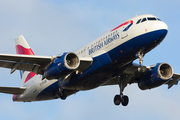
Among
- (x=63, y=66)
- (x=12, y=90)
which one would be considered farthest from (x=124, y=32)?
(x=12, y=90)

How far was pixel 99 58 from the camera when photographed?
99.8 feet

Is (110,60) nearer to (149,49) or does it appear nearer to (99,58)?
(99,58)

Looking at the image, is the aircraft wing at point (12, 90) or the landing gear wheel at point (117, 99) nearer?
the aircraft wing at point (12, 90)

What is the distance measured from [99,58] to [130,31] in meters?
3.54

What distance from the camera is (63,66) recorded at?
29.2m

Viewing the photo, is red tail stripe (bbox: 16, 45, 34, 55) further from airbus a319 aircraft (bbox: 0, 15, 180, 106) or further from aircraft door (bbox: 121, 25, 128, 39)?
aircraft door (bbox: 121, 25, 128, 39)

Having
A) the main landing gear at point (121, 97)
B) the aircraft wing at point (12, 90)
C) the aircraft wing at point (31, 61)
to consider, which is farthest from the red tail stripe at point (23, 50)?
the main landing gear at point (121, 97)

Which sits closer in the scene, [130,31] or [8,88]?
[130,31]

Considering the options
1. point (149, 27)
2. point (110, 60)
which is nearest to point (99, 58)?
point (110, 60)

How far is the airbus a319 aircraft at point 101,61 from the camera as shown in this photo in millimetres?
29125

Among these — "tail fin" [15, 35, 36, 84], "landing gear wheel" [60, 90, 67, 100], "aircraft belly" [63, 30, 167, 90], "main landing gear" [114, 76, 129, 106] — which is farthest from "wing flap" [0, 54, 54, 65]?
"main landing gear" [114, 76, 129, 106]

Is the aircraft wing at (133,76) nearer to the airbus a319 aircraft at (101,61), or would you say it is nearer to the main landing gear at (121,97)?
the airbus a319 aircraft at (101,61)

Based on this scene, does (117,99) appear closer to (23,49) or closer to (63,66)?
(63,66)

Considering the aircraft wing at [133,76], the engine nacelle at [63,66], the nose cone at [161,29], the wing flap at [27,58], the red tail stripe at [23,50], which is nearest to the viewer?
the nose cone at [161,29]
